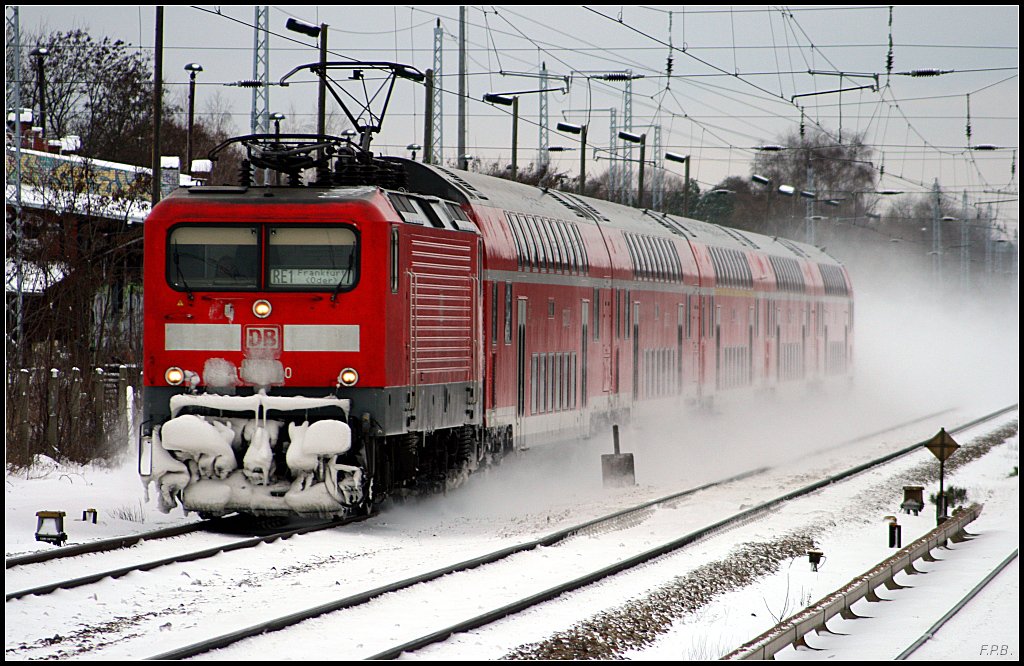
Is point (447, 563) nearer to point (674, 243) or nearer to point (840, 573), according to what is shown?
point (840, 573)

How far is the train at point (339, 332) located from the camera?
1308 centimetres

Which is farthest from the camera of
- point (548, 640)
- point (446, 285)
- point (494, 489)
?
point (494, 489)

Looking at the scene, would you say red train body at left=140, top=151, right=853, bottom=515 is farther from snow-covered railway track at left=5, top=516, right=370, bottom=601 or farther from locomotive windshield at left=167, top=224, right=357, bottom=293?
snow-covered railway track at left=5, top=516, right=370, bottom=601

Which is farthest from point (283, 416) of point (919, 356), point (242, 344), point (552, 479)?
point (919, 356)

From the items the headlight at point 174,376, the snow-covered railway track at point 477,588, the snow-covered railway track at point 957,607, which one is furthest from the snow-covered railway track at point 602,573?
the headlight at point 174,376

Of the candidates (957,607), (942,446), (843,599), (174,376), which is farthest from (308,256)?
(942,446)

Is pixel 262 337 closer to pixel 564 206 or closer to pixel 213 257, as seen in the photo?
pixel 213 257

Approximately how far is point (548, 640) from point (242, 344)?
A: 16.9 ft

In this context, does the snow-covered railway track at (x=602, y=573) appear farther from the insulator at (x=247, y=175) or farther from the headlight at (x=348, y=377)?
the insulator at (x=247, y=175)

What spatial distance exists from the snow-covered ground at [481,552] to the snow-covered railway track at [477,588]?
0.10 m

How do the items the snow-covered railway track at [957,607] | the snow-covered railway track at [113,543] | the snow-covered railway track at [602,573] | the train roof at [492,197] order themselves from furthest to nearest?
the train roof at [492,197]
the snow-covered railway track at [113,543]
the snow-covered railway track at [957,607]
the snow-covered railway track at [602,573]

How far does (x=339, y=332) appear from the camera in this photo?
43.4 feet

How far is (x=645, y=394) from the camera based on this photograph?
22.8 m

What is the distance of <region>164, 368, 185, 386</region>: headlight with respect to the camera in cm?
1331
